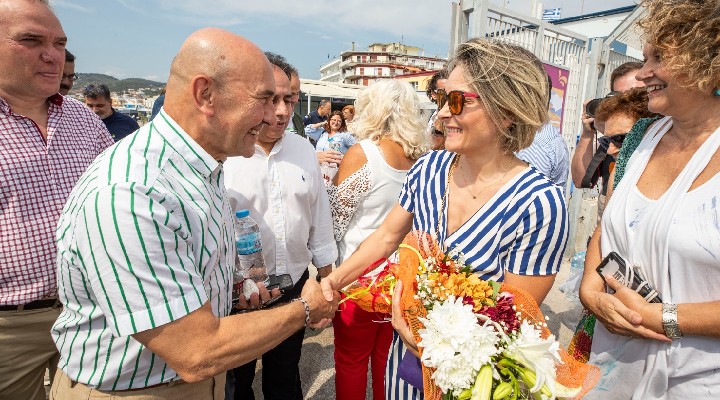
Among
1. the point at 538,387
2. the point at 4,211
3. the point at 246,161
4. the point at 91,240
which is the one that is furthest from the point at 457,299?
the point at 4,211

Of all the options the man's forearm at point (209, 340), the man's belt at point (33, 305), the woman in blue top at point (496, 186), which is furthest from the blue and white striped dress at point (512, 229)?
the man's belt at point (33, 305)

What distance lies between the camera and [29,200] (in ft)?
7.13

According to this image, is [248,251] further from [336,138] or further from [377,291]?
[336,138]

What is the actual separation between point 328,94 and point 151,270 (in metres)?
22.2

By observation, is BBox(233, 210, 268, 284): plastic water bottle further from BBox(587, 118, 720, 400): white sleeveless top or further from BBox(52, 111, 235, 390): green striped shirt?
BBox(587, 118, 720, 400): white sleeveless top

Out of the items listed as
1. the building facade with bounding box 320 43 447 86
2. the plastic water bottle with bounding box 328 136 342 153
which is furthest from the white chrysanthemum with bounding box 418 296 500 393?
the building facade with bounding box 320 43 447 86

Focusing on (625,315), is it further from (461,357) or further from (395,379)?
(395,379)

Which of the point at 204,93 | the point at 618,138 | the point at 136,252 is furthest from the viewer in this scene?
the point at 618,138

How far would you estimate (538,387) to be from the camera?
4.39ft

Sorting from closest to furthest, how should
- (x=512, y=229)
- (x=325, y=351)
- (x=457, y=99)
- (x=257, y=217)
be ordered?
(x=512, y=229), (x=457, y=99), (x=257, y=217), (x=325, y=351)

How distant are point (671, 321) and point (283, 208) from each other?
2.06 metres

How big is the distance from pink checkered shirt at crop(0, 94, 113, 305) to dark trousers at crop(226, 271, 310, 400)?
1.33m

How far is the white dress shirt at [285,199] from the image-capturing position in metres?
2.56

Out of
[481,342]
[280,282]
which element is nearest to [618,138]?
[481,342]
